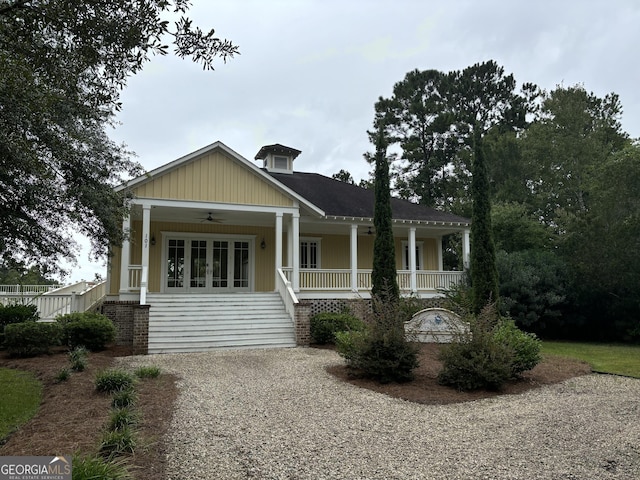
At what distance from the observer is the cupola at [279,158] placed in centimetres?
2091

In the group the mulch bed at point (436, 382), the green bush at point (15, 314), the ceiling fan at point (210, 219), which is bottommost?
the mulch bed at point (436, 382)

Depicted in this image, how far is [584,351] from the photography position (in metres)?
13.5

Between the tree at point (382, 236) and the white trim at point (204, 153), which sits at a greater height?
the white trim at point (204, 153)

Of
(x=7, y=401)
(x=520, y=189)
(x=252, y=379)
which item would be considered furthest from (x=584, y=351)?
(x=520, y=189)

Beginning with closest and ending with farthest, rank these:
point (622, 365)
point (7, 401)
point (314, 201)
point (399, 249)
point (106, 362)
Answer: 1. point (7, 401)
2. point (106, 362)
3. point (622, 365)
4. point (314, 201)
5. point (399, 249)

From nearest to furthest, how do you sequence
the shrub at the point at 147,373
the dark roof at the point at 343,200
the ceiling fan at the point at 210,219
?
the shrub at the point at 147,373, the ceiling fan at the point at 210,219, the dark roof at the point at 343,200

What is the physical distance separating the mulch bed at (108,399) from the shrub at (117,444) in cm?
8

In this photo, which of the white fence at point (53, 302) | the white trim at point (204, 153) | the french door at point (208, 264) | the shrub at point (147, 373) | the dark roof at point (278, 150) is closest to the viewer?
the shrub at point (147, 373)

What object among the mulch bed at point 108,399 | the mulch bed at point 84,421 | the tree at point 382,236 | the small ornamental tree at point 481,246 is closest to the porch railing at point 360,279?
the tree at point 382,236

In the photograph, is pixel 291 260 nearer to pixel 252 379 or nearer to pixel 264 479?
pixel 252 379

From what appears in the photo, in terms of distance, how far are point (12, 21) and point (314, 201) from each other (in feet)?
44.2

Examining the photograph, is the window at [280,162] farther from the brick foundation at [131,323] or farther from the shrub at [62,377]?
the shrub at [62,377]

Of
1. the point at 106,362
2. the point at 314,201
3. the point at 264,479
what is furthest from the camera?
the point at 314,201

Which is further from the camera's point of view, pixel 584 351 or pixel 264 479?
pixel 584 351
